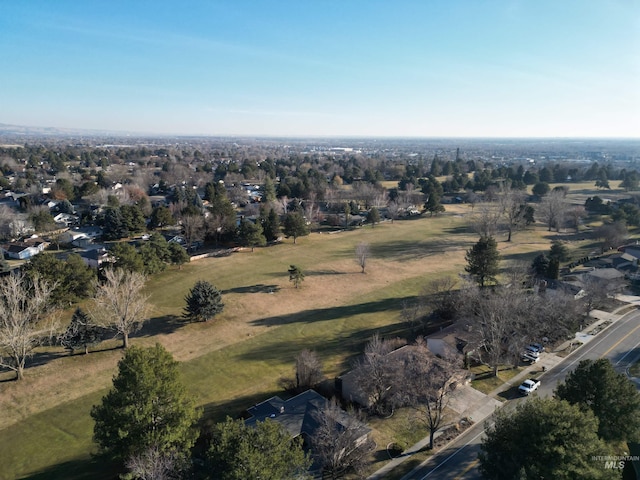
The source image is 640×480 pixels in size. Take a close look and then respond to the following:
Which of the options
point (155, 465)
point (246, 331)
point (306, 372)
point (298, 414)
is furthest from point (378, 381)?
point (246, 331)

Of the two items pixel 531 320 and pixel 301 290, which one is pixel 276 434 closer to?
pixel 531 320

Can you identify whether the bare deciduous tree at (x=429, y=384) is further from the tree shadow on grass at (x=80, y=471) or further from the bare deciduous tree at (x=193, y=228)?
the bare deciduous tree at (x=193, y=228)

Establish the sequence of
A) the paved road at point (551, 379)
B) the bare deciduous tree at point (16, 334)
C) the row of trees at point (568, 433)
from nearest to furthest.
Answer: the row of trees at point (568, 433) < the paved road at point (551, 379) < the bare deciduous tree at point (16, 334)

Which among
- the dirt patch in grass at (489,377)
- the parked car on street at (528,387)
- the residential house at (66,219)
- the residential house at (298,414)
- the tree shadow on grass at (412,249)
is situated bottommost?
the dirt patch in grass at (489,377)

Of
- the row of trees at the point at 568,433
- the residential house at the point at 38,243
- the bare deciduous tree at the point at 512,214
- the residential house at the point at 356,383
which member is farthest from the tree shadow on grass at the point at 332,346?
the residential house at the point at 38,243

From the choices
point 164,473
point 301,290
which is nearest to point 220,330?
point 301,290

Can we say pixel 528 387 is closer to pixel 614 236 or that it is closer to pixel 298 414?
pixel 298 414

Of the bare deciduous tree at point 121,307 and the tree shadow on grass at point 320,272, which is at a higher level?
the bare deciduous tree at point 121,307
